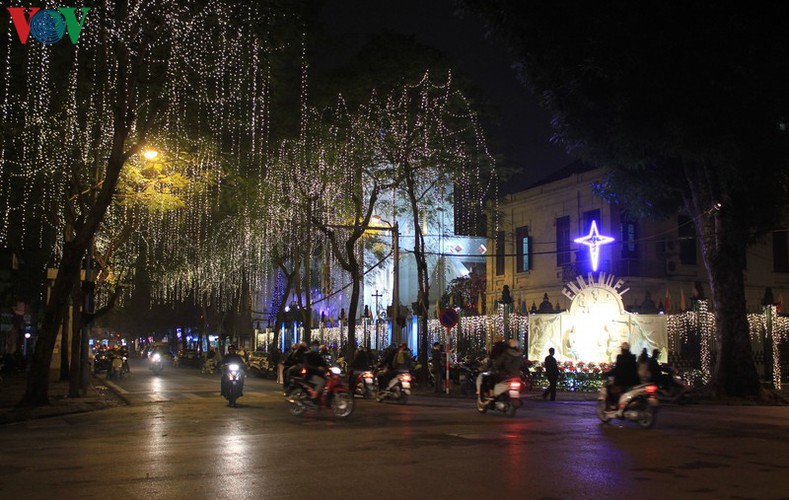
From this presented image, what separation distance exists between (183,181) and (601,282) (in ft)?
49.8

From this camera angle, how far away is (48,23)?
18141 mm

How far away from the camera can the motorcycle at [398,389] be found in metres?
23.3

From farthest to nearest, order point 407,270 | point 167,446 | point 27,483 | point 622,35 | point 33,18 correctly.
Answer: point 407,270 < point 622,35 < point 33,18 < point 167,446 < point 27,483

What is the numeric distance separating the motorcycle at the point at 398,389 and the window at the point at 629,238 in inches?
684

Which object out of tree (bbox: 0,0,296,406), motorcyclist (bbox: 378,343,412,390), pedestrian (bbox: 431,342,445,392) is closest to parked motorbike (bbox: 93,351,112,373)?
tree (bbox: 0,0,296,406)

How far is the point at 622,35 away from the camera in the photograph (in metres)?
20.1

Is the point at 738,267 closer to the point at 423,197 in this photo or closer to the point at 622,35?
the point at 622,35

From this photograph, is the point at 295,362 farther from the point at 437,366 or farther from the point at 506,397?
the point at 437,366

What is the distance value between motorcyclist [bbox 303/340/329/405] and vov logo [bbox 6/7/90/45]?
8.84 m

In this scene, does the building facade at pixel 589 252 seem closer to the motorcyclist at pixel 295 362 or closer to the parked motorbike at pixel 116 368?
the motorcyclist at pixel 295 362

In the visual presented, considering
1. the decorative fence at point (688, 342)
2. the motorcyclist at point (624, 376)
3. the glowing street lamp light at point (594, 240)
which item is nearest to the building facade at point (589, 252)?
the decorative fence at point (688, 342)

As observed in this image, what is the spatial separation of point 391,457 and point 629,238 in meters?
28.3

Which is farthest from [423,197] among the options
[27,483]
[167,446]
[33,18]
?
[27,483]

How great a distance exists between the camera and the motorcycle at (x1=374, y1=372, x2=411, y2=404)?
Answer: 23328mm
